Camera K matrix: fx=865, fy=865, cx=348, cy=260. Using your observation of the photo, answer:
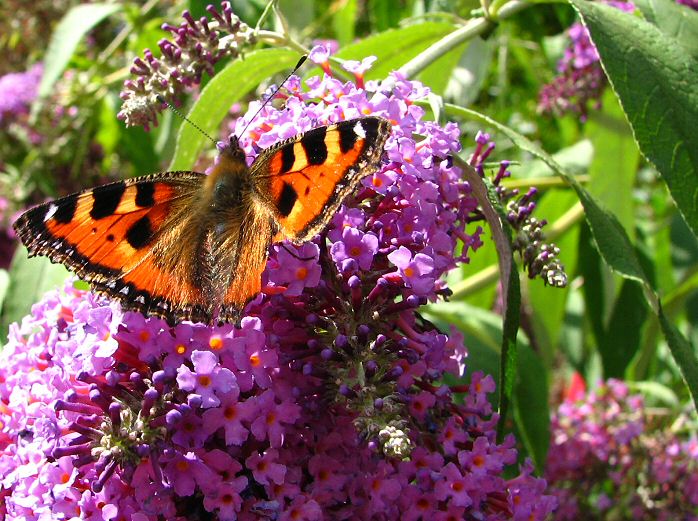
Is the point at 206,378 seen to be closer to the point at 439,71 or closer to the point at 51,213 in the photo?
the point at 51,213

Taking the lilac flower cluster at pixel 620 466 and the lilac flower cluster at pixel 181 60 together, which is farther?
the lilac flower cluster at pixel 620 466

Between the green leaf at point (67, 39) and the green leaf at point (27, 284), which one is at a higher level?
the green leaf at point (67, 39)

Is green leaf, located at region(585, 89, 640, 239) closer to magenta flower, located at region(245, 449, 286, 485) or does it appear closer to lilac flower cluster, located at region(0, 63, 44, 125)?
magenta flower, located at region(245, 449, 286, 485)

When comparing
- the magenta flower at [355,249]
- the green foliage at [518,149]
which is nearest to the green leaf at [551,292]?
the green foliage at [518,149]

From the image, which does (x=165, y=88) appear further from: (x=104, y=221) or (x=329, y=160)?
(x=329, y=160)

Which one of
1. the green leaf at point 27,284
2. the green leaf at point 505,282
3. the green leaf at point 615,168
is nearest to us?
the green leaf at point 505,282

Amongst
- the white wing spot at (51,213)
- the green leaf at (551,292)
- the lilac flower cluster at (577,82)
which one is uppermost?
the white wing spot at (51,213)

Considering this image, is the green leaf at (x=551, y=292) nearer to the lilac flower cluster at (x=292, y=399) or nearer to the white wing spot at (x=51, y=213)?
the lilac flower cluster at (x=292, y=399)

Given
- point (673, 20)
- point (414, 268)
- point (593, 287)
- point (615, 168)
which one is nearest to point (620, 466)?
point (593, 287)

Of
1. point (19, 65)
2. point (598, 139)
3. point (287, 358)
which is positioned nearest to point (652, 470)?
point (598, 139)
